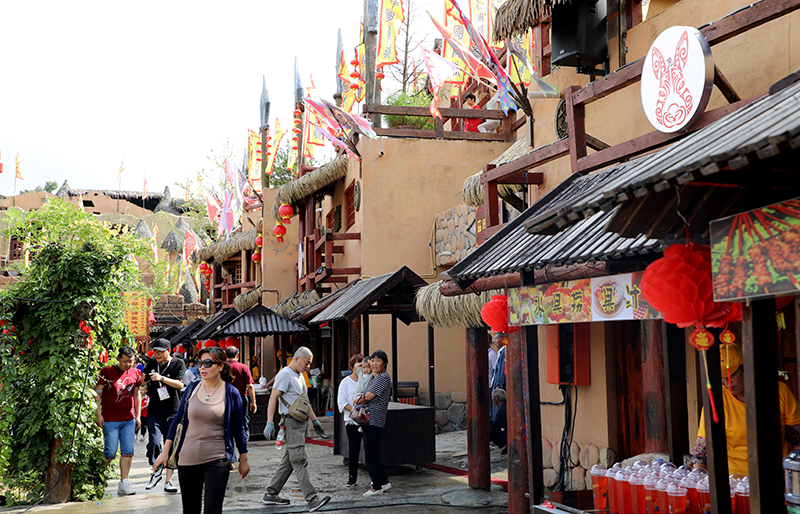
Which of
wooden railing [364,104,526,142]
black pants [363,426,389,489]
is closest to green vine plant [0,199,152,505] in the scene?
black pants [363,426,389,489]

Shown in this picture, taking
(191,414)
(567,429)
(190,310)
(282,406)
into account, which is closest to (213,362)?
(191,414)

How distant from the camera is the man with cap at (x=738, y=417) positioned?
462 centimetres

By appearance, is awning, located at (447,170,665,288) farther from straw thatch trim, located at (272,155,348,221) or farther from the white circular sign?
straw thatch trim, located at (272,155,348,221)

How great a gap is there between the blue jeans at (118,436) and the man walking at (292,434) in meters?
2.00

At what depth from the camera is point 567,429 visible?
8.27 metres

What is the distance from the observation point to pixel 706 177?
346cm

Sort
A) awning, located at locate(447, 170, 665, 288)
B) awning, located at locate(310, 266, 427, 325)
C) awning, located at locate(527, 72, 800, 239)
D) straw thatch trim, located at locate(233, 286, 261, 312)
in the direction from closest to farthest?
awning, located at locate(527, 72, 800, 239) → awning, located at locate(447, 170, 665, 288) → awning, located at locate(310, 266, 427, 325) → straw thatch trim, located at locate(233, 286, 261, 312)

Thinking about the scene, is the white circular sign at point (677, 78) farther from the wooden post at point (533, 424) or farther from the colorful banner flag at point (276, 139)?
the colorful banner flag at point (276, 139)

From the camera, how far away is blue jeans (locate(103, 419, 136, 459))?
9016 millimetres

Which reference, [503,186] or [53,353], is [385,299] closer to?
[503,186]

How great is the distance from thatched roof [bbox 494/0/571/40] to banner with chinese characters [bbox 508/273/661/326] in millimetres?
3025

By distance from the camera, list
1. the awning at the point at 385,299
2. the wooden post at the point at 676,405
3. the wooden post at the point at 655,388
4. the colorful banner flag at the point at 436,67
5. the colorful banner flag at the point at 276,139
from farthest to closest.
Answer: the colorful banner flag at the point at 276,139
the colorful banner flag at the point at 436,67
the awning at the point at 385,299
the wooden post at the point at 655,388
the wooden post at the point at 676,405

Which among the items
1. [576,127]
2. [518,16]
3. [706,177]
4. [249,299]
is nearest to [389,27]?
[518,16]

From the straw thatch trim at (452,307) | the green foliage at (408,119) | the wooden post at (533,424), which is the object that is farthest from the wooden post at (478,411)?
the green foliage at (408,119)
